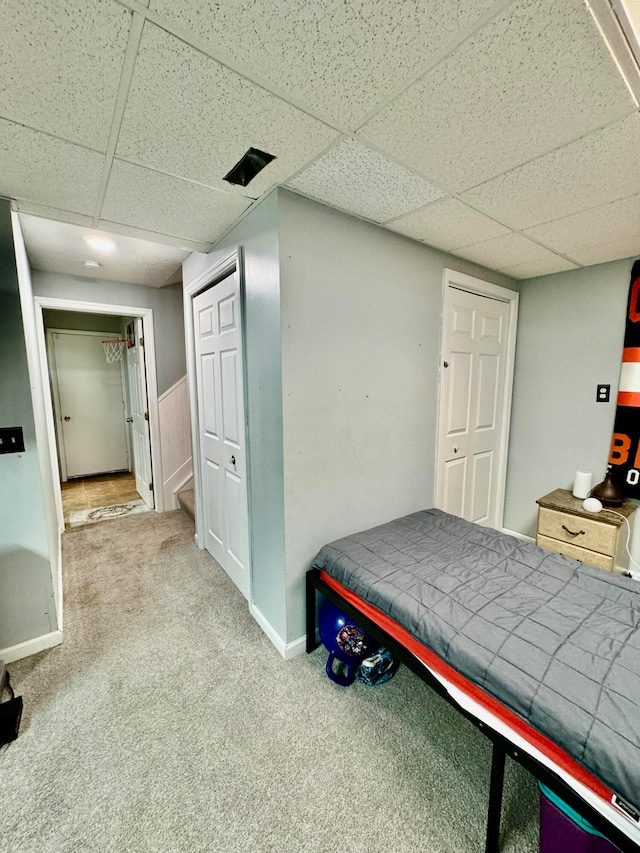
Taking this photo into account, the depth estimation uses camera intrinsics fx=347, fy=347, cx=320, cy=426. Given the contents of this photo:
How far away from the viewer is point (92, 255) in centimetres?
265

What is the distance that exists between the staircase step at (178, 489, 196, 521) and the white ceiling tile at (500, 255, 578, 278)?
11.3ft

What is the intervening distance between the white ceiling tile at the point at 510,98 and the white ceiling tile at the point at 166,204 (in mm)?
812

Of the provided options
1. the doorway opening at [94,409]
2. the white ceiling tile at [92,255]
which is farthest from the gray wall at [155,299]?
the doorway opening at [94,409]

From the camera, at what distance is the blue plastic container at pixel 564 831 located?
879mm

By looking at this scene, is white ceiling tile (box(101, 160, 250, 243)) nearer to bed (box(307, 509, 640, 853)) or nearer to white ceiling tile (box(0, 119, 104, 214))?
white ceiling tile (box(0, 119, 104, 214))

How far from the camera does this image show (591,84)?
0.96 metres

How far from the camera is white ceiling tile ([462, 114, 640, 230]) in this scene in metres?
1.20

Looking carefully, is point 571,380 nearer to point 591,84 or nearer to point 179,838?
point 591,84

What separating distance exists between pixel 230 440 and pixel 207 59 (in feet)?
5.78

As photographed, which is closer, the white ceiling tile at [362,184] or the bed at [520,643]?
the bed at [520,643]

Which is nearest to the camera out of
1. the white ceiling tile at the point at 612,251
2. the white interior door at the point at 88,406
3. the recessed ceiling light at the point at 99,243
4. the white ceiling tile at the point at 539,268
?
the white ceiling tile at the point at 612,251

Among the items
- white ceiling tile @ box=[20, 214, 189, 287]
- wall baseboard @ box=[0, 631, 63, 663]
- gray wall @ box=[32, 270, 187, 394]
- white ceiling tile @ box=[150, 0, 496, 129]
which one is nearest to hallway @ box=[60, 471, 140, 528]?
gray wall @ box=[32, 270, 187, 394]

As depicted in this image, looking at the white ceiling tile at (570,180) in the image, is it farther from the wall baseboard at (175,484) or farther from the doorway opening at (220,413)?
the wall baseboard at (175,484)

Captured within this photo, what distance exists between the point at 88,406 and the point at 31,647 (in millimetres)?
3876
